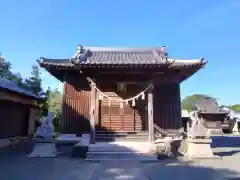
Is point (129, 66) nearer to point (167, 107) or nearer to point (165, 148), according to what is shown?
point (165, 148)

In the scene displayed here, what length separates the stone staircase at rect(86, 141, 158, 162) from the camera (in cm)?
993

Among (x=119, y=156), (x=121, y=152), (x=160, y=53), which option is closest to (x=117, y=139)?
(x=121, y=152)

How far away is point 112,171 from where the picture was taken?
25.0 feet

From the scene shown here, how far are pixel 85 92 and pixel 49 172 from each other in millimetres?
Result: 6748

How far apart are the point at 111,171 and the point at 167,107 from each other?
7.33m

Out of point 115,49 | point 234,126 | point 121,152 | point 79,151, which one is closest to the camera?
point 121,152

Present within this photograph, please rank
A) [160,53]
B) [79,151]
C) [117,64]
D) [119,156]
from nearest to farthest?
[119,156]
[79,151]
[117,64]
[160,53]

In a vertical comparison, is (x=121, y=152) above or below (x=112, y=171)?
above

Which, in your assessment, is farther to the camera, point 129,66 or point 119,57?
point 119,57

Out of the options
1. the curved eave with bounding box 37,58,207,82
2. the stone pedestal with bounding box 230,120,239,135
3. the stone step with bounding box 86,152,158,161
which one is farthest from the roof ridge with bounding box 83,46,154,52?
the stone pedestal with bounding box 230,120,239,135

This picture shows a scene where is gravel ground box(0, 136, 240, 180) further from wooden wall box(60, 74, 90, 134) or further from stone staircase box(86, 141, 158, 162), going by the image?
wooden wall box(60, 74, 90, 134)

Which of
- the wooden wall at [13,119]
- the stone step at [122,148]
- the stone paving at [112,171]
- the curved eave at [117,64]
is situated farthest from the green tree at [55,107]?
the stone paving at [112,171]

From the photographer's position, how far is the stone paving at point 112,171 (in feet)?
22.3

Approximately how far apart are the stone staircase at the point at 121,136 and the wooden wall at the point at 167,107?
5.78 ft
